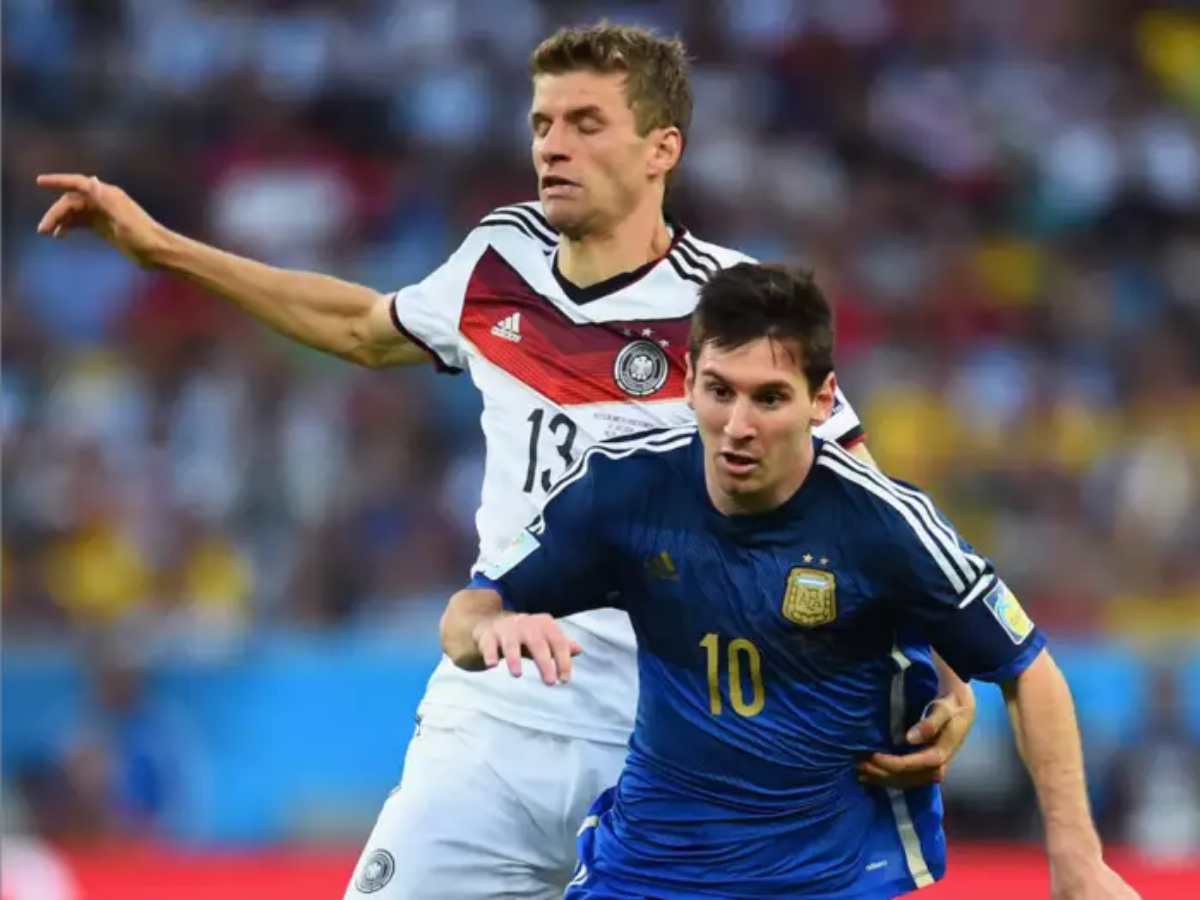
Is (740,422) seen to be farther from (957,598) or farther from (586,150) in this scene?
(586,150)

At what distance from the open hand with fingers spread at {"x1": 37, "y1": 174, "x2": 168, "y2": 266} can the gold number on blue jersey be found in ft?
5.79

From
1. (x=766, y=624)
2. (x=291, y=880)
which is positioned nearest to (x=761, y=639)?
(x=766, y=624)

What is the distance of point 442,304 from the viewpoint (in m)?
5.21

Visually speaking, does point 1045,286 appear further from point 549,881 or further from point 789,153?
point 549,881

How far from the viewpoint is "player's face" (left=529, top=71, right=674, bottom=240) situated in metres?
4.90

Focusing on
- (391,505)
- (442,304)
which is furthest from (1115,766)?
(442,304)

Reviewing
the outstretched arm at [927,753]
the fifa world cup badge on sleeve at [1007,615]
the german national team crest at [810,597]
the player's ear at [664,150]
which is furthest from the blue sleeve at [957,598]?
the player's ear at [664,150]

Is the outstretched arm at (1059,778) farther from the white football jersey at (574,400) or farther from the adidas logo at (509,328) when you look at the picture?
the adidas logo at (509,328)

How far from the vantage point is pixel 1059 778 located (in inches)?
161

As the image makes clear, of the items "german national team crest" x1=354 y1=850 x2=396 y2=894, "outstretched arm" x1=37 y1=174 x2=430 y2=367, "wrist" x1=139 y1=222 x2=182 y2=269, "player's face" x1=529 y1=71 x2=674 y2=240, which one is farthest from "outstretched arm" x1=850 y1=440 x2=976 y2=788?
"wrist" x1=139 y1=222 x2=182 y2=269

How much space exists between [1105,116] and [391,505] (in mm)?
5339

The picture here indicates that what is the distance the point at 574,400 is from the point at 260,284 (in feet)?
2.75

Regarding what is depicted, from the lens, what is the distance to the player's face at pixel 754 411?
409cm

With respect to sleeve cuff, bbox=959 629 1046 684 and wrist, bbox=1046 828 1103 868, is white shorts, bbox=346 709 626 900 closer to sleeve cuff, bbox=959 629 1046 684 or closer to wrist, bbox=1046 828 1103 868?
sleeve cuff, bbox=959 629 1046 684
